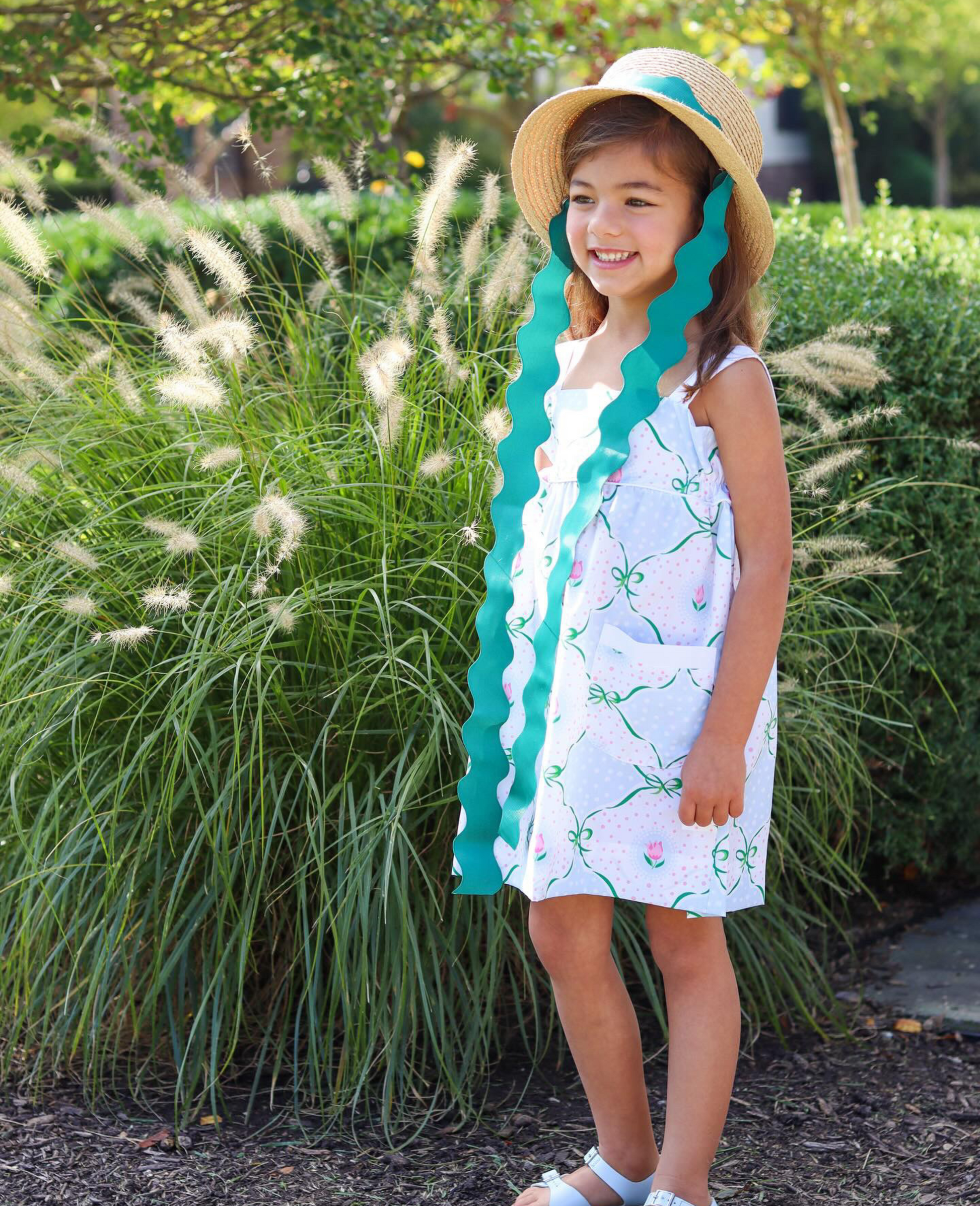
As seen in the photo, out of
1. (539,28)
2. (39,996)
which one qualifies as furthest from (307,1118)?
(539,28)

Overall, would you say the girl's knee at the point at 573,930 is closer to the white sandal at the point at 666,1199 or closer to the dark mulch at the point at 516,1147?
the white sandal at the point at 666,1199

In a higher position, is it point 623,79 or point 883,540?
point 623,79

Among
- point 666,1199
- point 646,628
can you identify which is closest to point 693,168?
point 646,628

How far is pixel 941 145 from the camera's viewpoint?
25.5 m

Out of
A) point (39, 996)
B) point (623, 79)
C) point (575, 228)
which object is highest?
point (623, 79)

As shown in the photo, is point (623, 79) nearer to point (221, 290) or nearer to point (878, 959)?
point (221, 290)

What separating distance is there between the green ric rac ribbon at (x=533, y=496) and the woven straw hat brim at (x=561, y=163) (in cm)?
4

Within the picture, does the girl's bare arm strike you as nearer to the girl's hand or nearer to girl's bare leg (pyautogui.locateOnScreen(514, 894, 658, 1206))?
the girl's hand

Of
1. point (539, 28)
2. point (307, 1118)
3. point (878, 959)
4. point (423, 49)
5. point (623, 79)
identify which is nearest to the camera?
point (623, 79)

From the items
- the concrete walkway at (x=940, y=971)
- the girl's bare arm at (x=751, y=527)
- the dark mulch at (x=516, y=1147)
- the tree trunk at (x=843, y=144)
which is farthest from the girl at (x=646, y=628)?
the tree trunk at (x=843, y=144)

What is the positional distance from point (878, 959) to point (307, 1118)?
1481 mm

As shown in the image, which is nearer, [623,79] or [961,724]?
[623,79]

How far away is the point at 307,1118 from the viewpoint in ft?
8.34

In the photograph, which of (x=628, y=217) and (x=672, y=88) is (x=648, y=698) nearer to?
(x=628, y=217)
